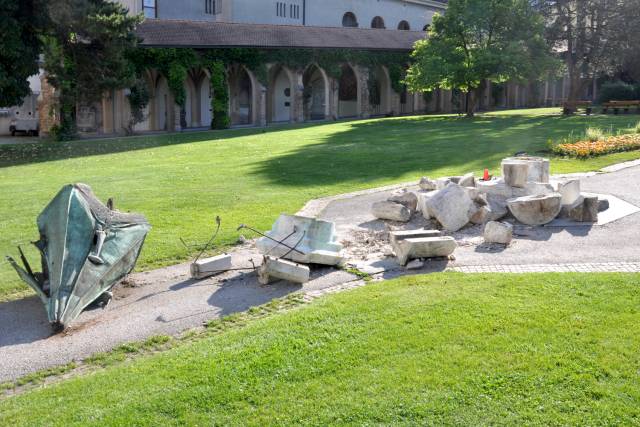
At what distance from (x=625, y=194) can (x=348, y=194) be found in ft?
17.2

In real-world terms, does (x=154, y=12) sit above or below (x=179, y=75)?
above

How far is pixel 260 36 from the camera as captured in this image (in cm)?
3719

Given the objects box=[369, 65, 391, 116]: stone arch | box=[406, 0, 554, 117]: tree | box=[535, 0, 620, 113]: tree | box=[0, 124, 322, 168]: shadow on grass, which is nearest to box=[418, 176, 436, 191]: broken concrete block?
box=[0, 124, 322, 168]: shadow on grass

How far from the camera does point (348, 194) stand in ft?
45.3

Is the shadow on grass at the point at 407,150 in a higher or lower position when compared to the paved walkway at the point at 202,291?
higher

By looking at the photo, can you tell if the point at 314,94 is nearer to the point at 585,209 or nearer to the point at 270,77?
the point at 270,77

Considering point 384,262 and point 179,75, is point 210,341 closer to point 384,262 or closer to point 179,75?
point 384,262

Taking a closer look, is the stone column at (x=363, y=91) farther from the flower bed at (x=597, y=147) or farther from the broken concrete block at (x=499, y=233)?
the broken concrete block at (x=499, y=233)

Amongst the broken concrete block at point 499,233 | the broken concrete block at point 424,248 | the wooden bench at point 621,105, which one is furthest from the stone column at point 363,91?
the broken concrete block at point 424,248

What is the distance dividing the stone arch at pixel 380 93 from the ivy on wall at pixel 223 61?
1529mm

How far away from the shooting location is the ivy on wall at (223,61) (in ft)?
108

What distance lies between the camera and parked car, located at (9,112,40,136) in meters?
33.0

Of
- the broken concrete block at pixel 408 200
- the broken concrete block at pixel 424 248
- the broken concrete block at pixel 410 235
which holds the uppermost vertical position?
the broken concrete block at pixel 408 200

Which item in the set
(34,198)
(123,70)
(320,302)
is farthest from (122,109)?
(320,302)
